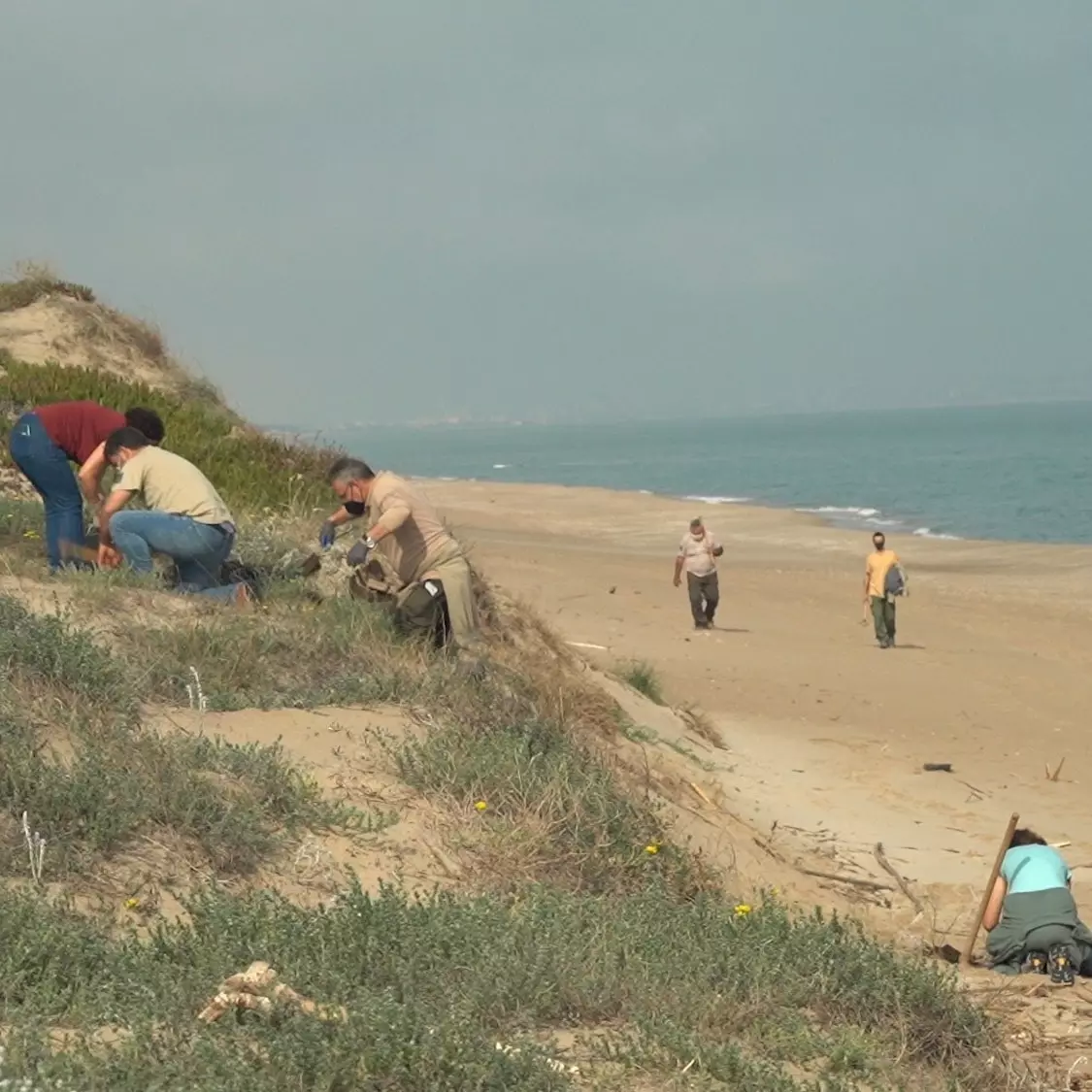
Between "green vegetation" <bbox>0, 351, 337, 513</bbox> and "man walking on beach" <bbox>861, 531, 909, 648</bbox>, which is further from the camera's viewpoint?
"man walking on beach" <bbox>861, 531, 909, 648</bbox>

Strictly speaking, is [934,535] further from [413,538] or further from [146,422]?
[146,422]

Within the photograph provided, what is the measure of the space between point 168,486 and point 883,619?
1181 cm

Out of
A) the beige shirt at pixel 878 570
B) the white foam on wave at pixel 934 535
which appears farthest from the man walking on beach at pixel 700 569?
the white foam on wave at pixel 934 535

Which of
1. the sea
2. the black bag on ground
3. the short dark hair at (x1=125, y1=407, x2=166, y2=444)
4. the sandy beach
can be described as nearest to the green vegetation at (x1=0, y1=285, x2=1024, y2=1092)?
the black bag on ground

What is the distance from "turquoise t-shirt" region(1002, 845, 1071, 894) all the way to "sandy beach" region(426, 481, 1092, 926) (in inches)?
41.7

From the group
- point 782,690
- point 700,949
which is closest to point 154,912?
point 700,949

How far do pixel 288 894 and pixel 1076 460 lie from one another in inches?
2892

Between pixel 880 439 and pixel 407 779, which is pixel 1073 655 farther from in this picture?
pixel 880 439

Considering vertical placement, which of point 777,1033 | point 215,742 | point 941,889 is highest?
point 215,742

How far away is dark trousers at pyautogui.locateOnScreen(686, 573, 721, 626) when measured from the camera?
744 inches

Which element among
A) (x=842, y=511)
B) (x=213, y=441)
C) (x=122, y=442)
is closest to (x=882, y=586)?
(x=213, y=441)

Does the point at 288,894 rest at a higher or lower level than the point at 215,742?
lower

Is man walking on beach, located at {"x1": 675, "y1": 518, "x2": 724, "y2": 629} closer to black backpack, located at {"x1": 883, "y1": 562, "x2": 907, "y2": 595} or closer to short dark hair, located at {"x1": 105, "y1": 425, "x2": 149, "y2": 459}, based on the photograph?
black backpack, located at {"x1": 883, "y1": 562, "x2": 907, "y2": 595}

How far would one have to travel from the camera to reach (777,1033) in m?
4.99
